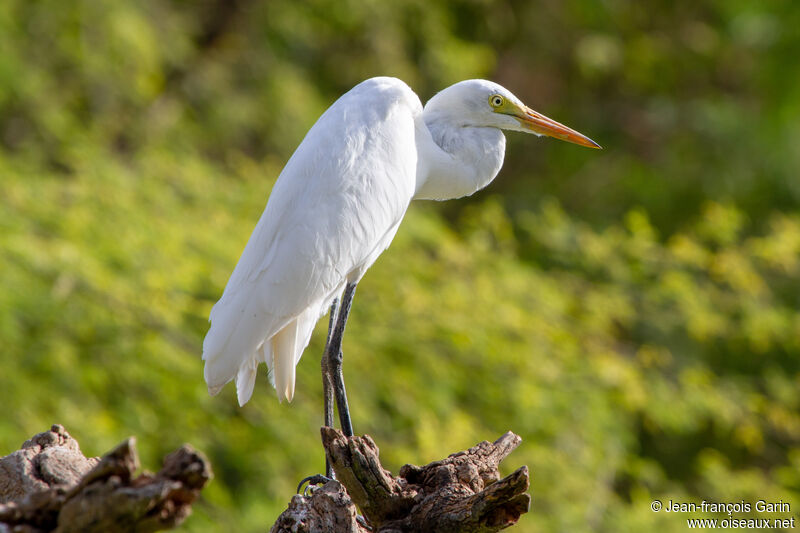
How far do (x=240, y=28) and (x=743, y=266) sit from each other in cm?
430

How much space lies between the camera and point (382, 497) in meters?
1.82

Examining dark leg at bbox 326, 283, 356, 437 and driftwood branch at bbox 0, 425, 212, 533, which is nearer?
driftwood branch at bbox 0, 425, 212, 533

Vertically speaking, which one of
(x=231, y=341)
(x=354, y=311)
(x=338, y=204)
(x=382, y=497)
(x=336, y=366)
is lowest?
(x=382, y=497)

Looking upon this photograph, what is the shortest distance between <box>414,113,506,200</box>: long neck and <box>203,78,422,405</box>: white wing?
3.4 inches

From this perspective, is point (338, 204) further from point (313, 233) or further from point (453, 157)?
point (453, 157)

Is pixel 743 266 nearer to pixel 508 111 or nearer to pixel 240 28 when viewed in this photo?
pixel 508 111

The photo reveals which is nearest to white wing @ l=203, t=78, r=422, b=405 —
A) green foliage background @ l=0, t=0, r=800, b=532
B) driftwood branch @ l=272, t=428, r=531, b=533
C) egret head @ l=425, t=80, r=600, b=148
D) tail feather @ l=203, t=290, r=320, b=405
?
tail feather @ l=203, t=290, r=320, b=405

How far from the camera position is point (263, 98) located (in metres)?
6.58

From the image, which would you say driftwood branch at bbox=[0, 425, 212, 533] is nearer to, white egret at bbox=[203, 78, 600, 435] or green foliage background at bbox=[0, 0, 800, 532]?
white egret at bbox=[203, 78, 600, 435]

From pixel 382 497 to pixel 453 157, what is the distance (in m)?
0.91

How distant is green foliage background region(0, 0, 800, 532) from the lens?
13.0 ft

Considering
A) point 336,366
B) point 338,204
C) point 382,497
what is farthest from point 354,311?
point 382,497

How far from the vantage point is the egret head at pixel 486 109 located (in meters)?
2.37

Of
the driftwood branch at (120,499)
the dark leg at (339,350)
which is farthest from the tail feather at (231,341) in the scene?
the driftwood branch at (120,499)
